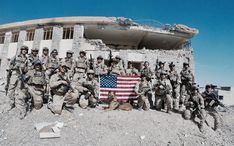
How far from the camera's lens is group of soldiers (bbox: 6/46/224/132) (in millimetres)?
7871

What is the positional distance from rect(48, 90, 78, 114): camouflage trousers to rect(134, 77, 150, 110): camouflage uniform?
246cm

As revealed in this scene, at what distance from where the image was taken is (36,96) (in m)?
7.75

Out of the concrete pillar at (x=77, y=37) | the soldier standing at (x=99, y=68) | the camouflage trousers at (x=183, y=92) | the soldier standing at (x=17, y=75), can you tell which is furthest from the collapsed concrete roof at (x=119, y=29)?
the soldier standing at (x=17, y=75)

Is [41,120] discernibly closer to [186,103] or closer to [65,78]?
[65,78]

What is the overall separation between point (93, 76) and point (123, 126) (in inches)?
102

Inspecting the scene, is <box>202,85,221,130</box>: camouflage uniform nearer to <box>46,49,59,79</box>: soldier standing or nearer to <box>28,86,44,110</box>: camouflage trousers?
<box>46,49,59,79</box>: soldier standing

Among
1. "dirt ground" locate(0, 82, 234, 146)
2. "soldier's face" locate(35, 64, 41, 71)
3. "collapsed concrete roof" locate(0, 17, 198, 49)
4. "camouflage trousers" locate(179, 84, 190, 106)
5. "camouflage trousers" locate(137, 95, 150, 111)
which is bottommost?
"dirt ground" locate(0, 82, 234, 146)

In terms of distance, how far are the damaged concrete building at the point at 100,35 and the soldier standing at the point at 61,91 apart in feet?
39.6

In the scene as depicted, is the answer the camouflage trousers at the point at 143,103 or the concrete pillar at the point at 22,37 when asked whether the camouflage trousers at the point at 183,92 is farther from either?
the concrete pillar at the point at 22,37

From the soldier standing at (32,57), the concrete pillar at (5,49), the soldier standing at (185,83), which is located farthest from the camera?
the concrete pillar at (5,49)

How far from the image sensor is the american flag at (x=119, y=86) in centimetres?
912

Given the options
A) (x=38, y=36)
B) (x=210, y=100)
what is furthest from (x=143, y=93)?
(x=38, y=36)

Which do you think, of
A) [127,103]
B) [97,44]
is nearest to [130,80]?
[127,103]

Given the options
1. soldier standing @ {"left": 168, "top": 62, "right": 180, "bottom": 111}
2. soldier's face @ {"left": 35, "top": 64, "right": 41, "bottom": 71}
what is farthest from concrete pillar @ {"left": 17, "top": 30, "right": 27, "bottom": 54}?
→ soldier standing @ {"left": 168, "top": 62, "right": 180, "bottom": 111}
